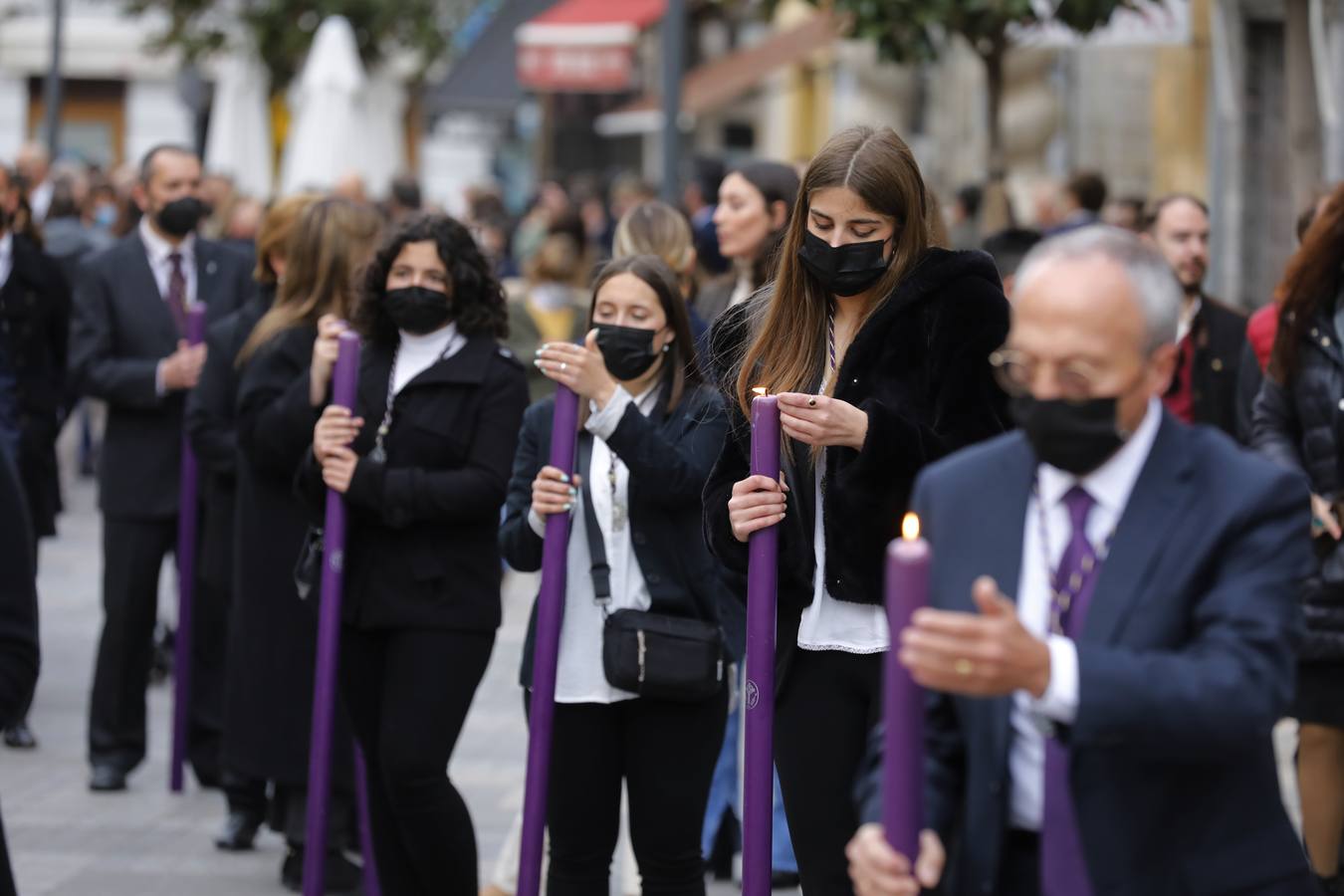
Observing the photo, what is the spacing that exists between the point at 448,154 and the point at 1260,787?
46189mm

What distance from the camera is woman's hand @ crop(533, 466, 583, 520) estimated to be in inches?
210

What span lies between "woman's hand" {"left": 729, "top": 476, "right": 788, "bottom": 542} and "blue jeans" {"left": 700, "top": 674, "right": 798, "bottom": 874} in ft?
9.01

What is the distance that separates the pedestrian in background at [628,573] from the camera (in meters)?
5.39

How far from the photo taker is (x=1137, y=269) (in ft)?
10.5

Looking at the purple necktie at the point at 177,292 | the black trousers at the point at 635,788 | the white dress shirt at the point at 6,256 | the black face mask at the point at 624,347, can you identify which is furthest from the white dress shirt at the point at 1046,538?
the white dress shirt at the point at 6,256

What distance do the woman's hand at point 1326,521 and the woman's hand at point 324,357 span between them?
270cm

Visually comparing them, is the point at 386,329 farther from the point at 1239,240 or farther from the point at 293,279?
the point at 1239,240

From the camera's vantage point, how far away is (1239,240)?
16.0 m

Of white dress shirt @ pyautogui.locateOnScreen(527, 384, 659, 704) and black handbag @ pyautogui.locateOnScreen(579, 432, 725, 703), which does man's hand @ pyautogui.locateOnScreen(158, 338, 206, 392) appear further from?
black handbag @ pyautogui.locateOnScreen(579, 432, 725, 703)

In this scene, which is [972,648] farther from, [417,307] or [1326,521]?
[417,307]

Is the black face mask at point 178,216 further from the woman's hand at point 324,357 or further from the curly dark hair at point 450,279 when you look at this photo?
the curly dark hair at point 450,279

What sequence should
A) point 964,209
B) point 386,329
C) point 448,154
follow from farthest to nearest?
point 448,154 → point 964,209 → point 386,329

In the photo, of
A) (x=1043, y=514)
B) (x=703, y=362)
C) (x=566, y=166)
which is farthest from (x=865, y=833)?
(x=566, y=166)

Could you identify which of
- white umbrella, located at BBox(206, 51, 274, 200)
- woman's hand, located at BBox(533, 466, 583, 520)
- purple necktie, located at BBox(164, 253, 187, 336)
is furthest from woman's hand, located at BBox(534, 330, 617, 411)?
white umbrella, located at BBox(206, 51, 274, 200)
